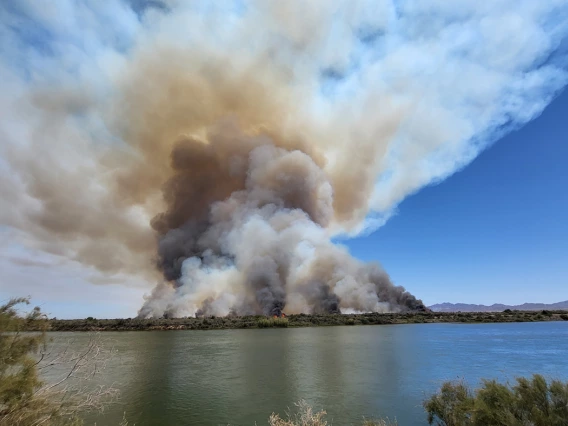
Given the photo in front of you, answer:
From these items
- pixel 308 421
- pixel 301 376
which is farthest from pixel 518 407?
pixel 301 376

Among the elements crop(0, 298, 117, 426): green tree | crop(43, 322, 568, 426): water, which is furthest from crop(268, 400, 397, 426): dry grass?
crop(0, 298, 117, 426): green tree

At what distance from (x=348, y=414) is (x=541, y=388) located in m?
9.76

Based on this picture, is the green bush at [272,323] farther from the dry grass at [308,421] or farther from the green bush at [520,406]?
the green bush at [520,406]

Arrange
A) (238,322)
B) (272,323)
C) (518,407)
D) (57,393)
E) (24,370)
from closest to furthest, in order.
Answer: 1. (24,370)
2. (57,393)
3. (518,407)
4. (272,323)
5. (238,322)

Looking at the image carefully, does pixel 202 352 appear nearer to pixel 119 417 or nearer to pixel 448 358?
pixel 119 417

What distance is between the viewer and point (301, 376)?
25266mm

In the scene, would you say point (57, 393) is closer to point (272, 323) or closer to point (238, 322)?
point (272, 323)

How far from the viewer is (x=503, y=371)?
2384 cm

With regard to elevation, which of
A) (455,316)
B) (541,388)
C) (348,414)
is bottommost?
(348,414)

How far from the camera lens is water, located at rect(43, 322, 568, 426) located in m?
17.6

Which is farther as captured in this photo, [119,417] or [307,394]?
[307,394]

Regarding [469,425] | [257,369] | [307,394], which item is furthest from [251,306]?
[469,425]

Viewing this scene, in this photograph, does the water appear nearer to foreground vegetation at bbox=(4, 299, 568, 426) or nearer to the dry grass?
foreground vegetation at bbox=(4, 299, 568, 426)

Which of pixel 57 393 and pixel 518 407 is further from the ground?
pixel 57 393
